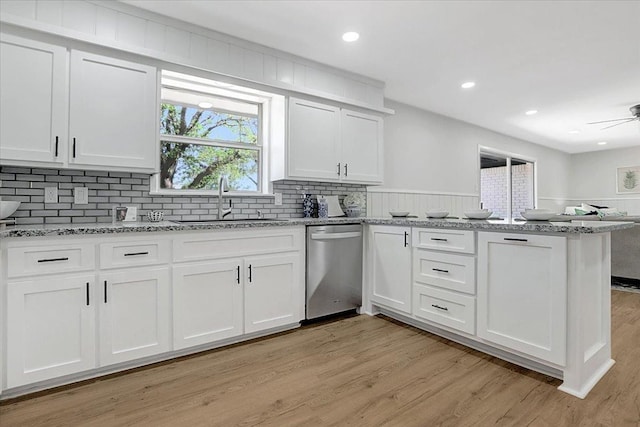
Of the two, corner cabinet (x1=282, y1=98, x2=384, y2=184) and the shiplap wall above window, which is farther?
corner cabinet (x1=282, y1=98, x2=384, y2=184)

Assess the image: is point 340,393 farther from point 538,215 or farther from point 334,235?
point 538,215

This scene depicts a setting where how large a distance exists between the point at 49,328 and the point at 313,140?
2.44 metres

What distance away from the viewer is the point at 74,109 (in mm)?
2213

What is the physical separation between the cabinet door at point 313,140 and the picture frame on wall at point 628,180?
8166 mm

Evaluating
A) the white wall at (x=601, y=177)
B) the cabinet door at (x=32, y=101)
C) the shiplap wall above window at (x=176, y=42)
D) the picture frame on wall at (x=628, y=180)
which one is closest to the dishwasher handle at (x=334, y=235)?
the shiplap wall above window at (x=176, y=42)

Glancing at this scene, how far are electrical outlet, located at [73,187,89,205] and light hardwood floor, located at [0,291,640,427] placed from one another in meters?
1.22

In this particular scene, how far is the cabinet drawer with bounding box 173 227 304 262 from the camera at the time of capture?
91.9 inches

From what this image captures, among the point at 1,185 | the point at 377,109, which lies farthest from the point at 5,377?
the point at 377,109

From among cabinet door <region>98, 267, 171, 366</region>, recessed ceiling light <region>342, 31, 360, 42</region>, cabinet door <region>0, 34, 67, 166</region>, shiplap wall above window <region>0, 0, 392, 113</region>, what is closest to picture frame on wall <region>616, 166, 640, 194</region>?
shiplap wall above window <region>0, 0, 392, 113</region>

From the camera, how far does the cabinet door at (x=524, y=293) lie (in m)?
1.95

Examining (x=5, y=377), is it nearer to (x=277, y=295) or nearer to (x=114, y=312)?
(x=114, y=312)

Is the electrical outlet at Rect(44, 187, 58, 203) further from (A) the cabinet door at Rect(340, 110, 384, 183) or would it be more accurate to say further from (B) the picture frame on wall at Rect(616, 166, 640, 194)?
(B) the picture frame on wall at Rect(616, 166, 640, 194)

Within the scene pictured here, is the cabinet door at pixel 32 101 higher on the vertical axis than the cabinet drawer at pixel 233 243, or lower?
higher

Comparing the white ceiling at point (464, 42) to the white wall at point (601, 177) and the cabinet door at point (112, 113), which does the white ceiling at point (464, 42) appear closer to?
the cabinet door at point (112, 113)
